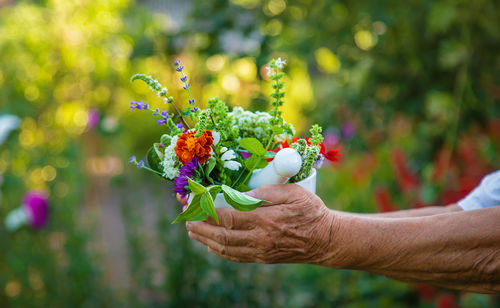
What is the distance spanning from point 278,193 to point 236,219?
0.37ft

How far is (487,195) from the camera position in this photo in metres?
1.14

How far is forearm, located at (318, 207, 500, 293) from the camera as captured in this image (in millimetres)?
980

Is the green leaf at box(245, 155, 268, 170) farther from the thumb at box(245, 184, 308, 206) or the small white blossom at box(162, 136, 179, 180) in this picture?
the small white blossom at box(162, 136, 179, 180)

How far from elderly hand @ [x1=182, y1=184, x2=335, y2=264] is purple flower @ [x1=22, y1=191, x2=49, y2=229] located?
4.92ft

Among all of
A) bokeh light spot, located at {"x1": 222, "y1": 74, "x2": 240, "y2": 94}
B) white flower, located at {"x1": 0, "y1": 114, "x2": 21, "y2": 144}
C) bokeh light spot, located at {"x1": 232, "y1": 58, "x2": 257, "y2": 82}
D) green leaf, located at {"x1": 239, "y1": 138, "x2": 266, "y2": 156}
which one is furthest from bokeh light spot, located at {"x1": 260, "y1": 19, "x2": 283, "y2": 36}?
white flower, located at {"x1": 0, "y1": 114, "x2": 21, "y2": 144}

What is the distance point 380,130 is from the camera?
7.72ft

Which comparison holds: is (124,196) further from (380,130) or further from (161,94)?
(161,94)

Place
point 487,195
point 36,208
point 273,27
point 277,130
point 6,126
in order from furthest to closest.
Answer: point 6,126
point 36,208
point 273,27
point 487,195
point 277,130

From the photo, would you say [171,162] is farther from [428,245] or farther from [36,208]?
[36,208]

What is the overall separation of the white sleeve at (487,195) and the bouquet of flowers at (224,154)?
0.46m

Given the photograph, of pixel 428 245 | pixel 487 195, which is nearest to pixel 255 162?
pixel 428 245

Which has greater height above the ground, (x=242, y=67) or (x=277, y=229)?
(x=242, y=67)

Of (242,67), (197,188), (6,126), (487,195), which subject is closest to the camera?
(197,188)

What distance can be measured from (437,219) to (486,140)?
1.30 metres
